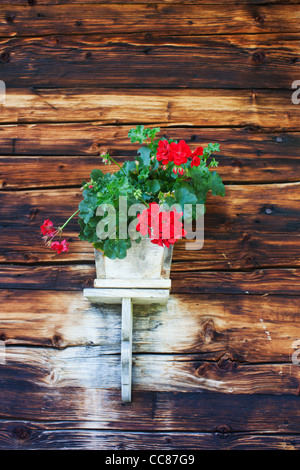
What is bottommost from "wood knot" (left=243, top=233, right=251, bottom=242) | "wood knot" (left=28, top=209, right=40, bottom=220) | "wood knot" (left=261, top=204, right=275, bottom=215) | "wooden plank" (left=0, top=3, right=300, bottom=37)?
"wood knot" (left=243, top=233, right=251, bottom=242)

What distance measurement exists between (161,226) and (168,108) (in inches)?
29.1

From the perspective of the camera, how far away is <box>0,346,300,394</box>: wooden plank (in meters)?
1.67

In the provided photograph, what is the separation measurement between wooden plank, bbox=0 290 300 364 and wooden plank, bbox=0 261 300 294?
1.1 inches

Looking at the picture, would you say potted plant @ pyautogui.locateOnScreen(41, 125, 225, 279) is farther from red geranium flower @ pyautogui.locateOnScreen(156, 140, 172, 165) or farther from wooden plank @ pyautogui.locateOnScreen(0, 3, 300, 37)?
wooden plank @ pyautogui.locateOnScreen(0, 3, 300, 37)

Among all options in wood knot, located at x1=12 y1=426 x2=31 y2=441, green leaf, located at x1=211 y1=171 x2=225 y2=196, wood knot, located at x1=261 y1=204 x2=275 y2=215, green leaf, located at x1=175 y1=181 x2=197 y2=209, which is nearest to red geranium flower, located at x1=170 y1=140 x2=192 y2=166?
green leaf, located at x1=175 y1=181 x2=197 y2=209

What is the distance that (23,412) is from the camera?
5.45 ft

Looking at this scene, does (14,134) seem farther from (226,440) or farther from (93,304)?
(226,440)

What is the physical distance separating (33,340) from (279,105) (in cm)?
138

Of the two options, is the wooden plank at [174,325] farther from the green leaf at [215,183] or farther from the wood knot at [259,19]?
the wood knot at [259,19]

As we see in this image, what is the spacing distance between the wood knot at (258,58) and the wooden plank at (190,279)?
0.89m

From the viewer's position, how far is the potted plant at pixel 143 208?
4.71 ft

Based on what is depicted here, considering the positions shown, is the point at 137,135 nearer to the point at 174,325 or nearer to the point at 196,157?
the point at 196,157

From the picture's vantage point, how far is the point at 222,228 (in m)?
1.82
